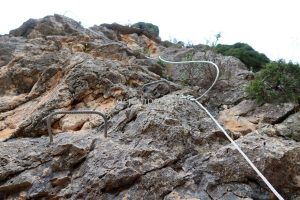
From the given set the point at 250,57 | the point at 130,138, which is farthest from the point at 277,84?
the point at 250,57

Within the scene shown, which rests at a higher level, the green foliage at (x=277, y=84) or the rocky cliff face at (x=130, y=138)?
the green foliage at (x=277, y=84)

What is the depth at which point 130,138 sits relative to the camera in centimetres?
523

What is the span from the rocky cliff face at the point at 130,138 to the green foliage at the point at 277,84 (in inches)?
8.7

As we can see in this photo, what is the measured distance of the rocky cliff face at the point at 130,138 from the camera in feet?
14.5

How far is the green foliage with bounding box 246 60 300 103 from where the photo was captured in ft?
22.4

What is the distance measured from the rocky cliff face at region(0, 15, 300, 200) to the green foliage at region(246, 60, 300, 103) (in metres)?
0.22

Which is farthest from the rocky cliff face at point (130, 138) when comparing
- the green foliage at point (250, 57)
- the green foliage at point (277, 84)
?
the green foliage at point (250, 57)

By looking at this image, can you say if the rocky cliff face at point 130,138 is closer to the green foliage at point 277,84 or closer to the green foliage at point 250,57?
the green foliage at point 277,84

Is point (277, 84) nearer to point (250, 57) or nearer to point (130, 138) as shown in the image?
point (130, 138)

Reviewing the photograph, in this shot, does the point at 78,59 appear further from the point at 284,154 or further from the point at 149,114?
the point at 284,154

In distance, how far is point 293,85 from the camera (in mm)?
6992

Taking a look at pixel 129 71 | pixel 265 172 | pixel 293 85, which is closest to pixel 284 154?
pixel 265 172

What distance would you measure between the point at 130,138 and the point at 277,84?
3305 mm

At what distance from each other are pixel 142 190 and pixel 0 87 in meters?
4.93
